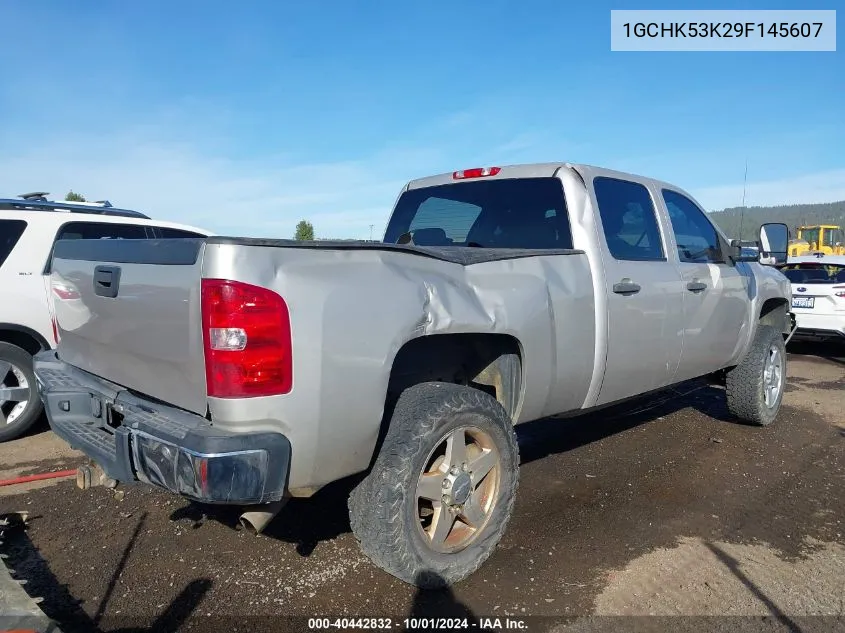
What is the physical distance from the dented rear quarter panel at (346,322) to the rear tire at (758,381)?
3.20 meters

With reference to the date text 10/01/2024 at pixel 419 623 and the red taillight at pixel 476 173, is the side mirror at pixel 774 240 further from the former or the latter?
the date text 10/01/2024 at pixel 419 623

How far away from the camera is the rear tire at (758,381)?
5.36 meters

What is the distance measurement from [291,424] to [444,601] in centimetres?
115

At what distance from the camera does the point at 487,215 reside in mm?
4184

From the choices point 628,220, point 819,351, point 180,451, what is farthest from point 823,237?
point 180,451

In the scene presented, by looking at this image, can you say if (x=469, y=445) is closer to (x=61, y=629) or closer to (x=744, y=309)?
(x=61, y=629)

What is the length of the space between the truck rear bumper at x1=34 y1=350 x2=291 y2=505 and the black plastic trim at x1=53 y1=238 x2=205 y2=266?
0.58 m

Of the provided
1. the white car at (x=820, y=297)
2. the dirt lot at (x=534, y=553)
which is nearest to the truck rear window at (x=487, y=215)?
the dirt lot at (x=534, y=553)

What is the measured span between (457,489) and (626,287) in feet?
5.25

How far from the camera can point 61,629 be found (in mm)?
2477

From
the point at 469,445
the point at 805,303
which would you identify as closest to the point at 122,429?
the point at 469,445

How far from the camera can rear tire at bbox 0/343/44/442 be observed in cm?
496

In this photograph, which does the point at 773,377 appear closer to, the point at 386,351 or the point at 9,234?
the point at 386,351

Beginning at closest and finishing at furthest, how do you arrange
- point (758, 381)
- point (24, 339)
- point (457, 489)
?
point (457, 489)
point (24, 339)
point (758, 381)
